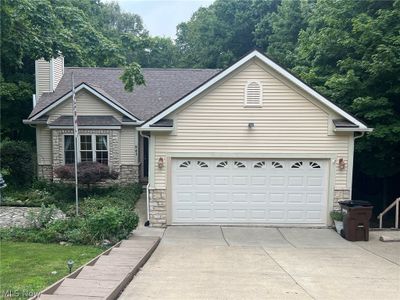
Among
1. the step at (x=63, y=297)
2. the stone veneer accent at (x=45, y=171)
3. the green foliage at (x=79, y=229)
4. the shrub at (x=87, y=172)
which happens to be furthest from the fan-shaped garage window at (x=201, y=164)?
the stone veneer accent at (x=45, y=171)

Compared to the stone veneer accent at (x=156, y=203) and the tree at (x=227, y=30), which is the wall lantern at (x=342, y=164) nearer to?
the stone veneer accent at (x=156, y=203)

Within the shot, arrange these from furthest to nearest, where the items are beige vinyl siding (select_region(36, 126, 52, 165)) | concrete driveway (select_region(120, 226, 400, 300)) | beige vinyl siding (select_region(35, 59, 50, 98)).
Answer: beige vinyl siding (select_region(35, 59, 50, 98)) → beige vinyl siding (select_region(36, 126, 52, 165)) → concrete driveway (select_region(120, 226, 400, 300))

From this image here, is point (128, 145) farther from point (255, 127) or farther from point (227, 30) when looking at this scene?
point (227, 30)

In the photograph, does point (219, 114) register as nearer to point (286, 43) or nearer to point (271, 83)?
point (271, 83)

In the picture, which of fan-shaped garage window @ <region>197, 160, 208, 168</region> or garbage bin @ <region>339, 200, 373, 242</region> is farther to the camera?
fan-shaped garage window @ <region>197, 160, 208, 168</region>

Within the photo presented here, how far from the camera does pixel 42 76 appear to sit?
66.7ft

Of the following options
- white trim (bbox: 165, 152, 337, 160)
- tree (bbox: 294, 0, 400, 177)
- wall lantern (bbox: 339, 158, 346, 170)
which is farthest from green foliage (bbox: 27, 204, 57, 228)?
tree (bbox: 294, 0, 400, 177)

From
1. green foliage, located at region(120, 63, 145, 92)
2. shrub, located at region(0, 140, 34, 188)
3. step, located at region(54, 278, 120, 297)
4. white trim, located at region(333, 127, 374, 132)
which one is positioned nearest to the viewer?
step, located at region(54, 278, 120, 297)

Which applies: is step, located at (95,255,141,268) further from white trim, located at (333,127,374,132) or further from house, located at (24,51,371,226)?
white trim, located at (333,127,374,132)

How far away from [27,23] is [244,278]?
31.8 ft

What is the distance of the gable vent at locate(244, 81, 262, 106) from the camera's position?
1284 cm

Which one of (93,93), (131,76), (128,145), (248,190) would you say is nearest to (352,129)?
(248,190)

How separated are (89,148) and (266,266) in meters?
12.0

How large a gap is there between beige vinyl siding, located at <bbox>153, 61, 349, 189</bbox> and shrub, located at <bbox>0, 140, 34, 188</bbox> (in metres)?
8.02
